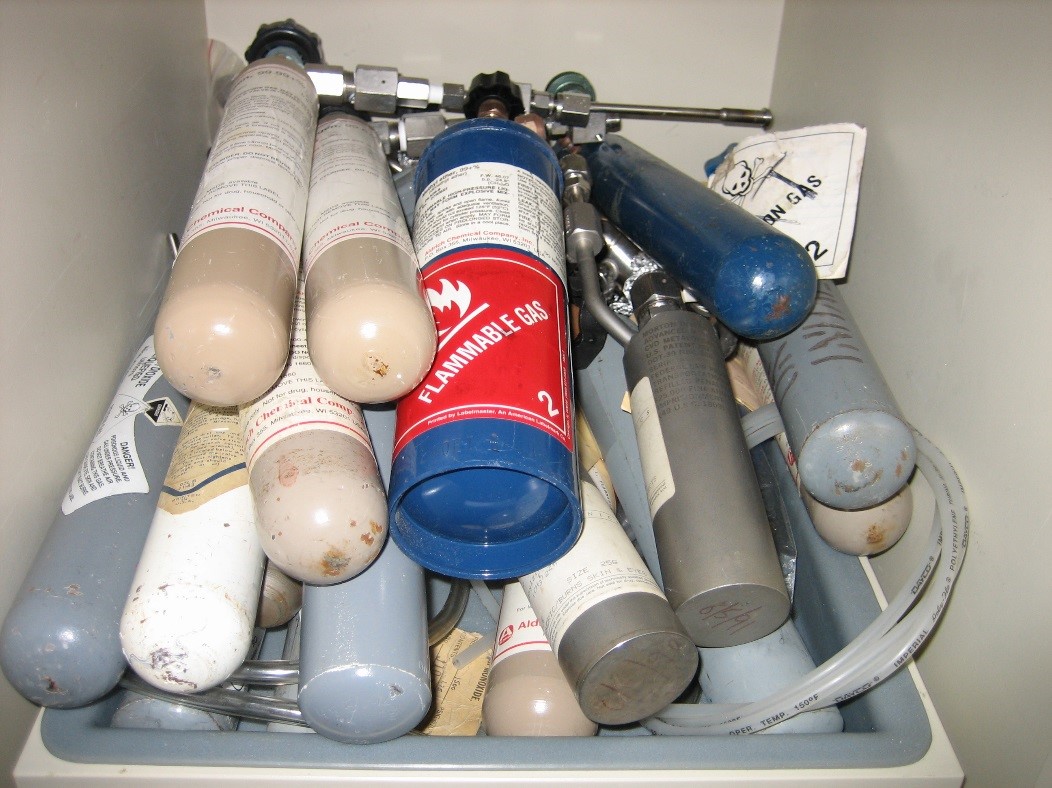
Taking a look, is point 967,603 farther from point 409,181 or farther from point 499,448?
point 409,181

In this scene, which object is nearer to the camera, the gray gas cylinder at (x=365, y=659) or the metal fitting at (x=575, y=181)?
the gray gas cylinder at (x=365, y=659)

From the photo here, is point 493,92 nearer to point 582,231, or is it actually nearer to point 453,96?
point 453,96

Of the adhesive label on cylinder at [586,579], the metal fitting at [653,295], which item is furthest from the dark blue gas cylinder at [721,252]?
the adhesive label on cylinder at [586,579]

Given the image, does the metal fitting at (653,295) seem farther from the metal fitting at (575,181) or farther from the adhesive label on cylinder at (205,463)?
the adhesive label on cylinder at (205,463)

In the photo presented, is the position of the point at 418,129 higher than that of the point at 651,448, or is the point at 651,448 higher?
the point at 418,129

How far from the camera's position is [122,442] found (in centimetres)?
67

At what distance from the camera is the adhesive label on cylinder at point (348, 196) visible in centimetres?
62

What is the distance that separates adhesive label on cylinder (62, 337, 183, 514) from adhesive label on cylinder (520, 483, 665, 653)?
346 millimetres

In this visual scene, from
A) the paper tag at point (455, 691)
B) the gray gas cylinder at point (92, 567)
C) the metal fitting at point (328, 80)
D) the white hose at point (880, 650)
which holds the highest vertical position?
the metal fitting at point (328, 80)

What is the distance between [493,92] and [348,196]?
330 millimetres

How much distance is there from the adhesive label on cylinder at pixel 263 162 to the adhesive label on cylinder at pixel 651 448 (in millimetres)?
319

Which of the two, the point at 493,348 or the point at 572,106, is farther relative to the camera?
the point at 572,106

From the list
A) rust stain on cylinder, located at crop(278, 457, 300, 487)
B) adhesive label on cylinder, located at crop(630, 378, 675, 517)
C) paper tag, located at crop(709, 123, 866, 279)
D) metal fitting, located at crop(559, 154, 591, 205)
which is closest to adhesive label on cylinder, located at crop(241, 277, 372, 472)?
rust stain on cylinder, located at crop(278, 457, 300, 487)

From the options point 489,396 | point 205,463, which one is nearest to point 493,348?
point 489,396
